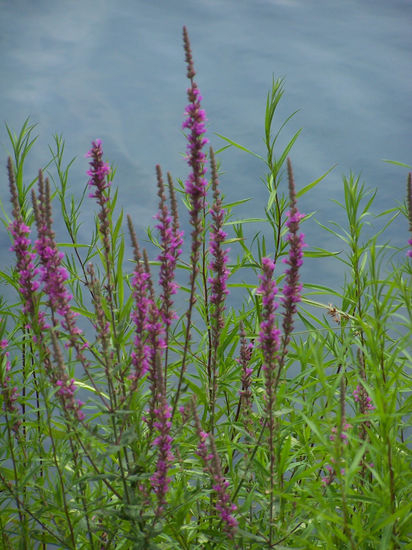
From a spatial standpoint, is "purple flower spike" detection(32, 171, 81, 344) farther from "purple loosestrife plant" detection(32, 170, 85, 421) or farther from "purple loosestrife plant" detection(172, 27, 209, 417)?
"purple loosestrife plant" detection(172, 27, 209, 417)

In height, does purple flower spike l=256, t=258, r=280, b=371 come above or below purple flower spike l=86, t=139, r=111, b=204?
below

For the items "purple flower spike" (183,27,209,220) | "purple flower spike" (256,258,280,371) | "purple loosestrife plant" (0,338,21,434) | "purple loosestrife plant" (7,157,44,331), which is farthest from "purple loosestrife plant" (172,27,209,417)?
"purple loosestrife plant" (0,338,21,434)

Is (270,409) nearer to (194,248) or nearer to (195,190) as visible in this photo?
(194,248)

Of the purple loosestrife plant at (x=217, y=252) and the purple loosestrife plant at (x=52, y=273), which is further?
the purple loosestrife plant at (x=217, y=252)

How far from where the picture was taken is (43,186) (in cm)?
187

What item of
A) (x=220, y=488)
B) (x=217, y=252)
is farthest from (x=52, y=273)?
(x=220, y=488)

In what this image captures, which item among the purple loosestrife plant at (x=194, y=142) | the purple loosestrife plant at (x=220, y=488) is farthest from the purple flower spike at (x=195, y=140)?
the purple loosestrife plant at (x=220, y=488)

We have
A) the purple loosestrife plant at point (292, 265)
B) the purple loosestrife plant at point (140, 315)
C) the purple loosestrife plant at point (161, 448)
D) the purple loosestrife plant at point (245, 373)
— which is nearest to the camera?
the purple loosestrife plant at point (292, 265)

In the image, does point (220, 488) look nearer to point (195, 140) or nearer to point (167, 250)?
point (167, 250)

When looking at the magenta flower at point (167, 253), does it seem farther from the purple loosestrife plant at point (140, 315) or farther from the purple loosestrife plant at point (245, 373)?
the purple loosestrife plant at point (245, 373)

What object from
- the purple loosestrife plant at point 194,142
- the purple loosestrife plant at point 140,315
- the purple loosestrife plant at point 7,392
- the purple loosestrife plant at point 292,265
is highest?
the purple loosestrife plant at point 194,142

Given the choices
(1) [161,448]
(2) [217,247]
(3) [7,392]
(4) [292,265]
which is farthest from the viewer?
(3) [7,392]

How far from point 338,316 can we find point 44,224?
1.53 meters

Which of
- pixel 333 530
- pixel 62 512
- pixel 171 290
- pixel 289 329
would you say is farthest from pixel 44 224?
pixel 333 530
